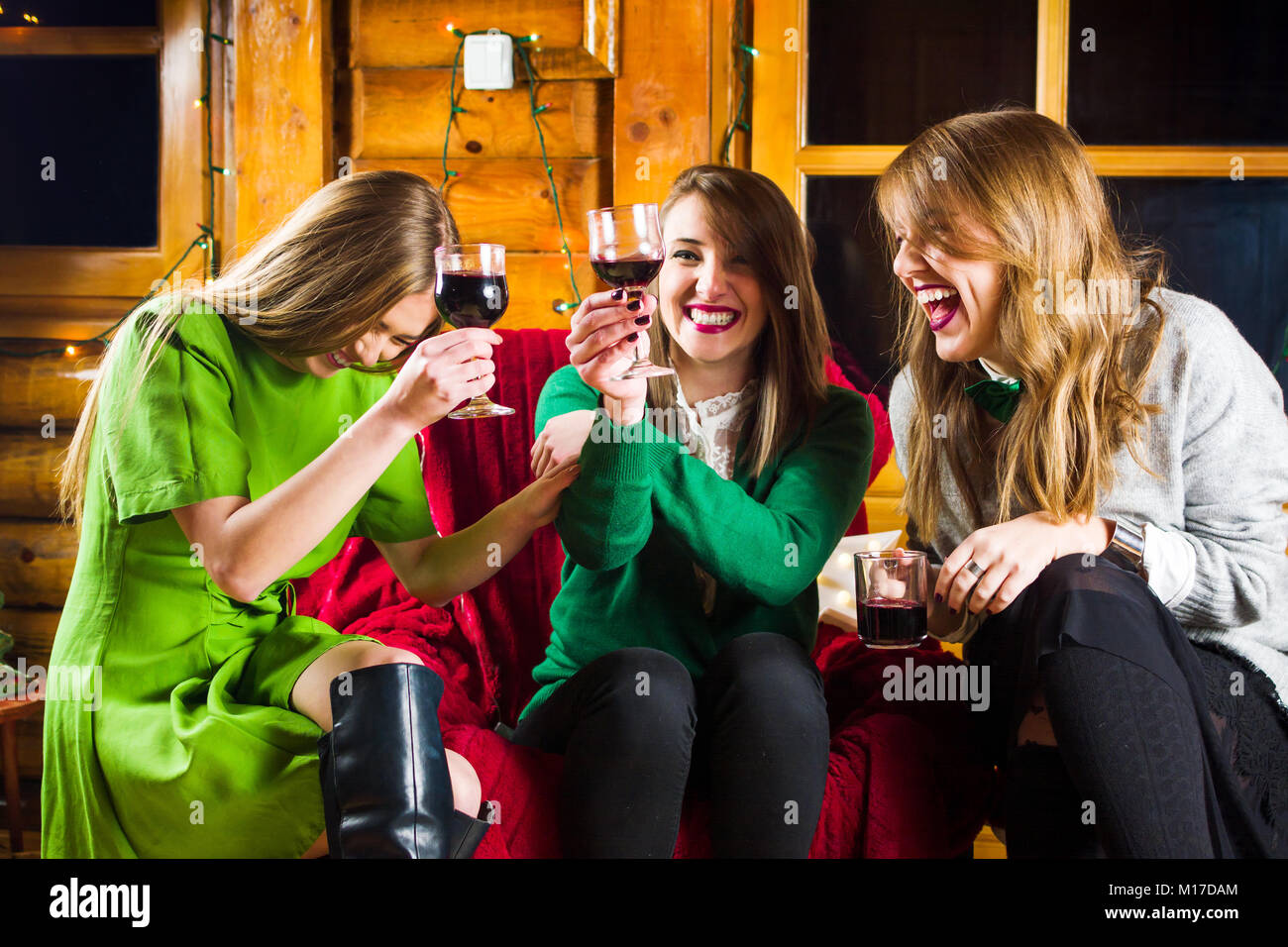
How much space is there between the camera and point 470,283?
119 cm

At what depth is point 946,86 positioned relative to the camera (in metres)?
2.09

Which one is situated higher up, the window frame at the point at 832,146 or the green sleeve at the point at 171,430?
the window frame at the point at 832,146

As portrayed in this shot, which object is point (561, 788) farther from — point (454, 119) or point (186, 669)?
point (454, 119)

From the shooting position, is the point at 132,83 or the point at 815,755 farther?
the point at 132,83

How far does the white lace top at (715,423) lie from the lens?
1.46 m

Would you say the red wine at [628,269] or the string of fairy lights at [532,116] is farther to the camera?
the string of fairy lights at [532,116]

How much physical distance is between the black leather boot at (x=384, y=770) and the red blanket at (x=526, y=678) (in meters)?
0.15

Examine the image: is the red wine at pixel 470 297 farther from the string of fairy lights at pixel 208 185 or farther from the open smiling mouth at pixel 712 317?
the string of fairy lights at pixel 208 185

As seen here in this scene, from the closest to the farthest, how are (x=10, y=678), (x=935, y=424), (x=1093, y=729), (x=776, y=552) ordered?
(x=1093, y=729) < (x=776, y=552) < (x=935, y=424) < (x=10, y=678)

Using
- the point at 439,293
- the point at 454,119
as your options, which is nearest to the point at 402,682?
the point at 439,293

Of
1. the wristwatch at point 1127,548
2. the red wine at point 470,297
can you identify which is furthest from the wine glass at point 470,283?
the wristwatch at point 1127,548

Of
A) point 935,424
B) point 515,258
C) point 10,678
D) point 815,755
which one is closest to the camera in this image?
point 815,755

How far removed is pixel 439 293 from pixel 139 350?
34 cm

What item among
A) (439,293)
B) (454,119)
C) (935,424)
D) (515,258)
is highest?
(454,119)
